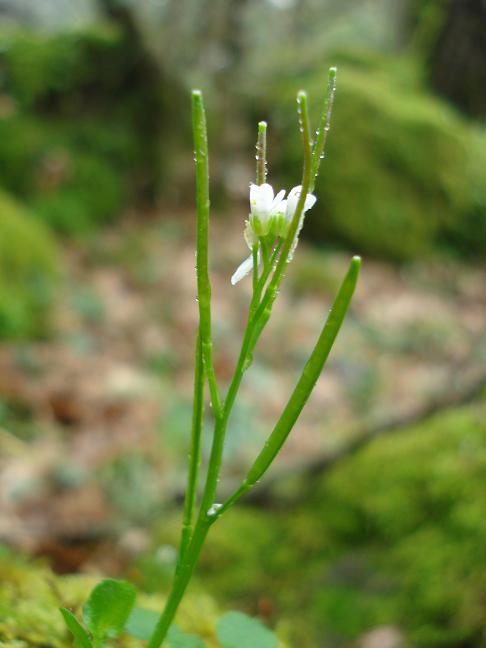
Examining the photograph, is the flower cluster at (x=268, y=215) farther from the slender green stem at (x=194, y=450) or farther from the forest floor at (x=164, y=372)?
the forest floor at (x=164, y=372)

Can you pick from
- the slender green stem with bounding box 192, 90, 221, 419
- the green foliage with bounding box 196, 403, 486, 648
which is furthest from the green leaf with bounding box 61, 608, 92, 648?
the green foliage with bounding box 196, 403, 486, 648

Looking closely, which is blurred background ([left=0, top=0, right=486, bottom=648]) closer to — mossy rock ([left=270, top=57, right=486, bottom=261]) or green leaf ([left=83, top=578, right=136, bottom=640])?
mossy rock ([left=270, top=57, right=486, bottom=261])

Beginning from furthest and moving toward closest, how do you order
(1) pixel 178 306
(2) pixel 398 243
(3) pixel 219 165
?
(3) pixel 219 165 → (2) pixel 398 243 → (1) pixel 178 306

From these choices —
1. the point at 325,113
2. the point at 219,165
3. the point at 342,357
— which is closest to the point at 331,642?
the point at 325,113

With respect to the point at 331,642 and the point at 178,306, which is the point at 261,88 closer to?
the point at 178,306

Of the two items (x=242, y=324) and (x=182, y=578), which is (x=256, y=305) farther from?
(x=242, y=324)

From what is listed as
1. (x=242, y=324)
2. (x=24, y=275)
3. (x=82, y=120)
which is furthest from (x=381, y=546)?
(x=82, y=120)
